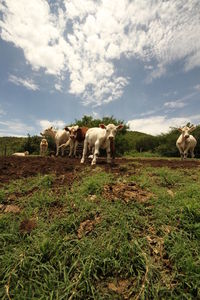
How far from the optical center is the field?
1646 millimetres

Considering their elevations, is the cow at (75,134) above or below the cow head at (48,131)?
below

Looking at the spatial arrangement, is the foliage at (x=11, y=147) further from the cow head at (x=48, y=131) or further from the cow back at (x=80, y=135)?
the cow back at (x=80, y=135)

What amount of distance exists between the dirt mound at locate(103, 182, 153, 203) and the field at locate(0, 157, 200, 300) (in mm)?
19

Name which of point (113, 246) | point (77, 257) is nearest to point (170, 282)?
point (113, 246)

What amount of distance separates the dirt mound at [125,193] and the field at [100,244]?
19 mm

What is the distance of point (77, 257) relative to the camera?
77.2 inches

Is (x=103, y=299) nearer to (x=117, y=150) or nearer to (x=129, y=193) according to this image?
(x=129, y=193)

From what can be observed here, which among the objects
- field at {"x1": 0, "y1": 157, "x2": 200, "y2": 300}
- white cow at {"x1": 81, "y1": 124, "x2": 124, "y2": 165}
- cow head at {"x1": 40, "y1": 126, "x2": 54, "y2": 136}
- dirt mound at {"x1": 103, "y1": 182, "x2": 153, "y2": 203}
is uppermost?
cow head at {"x1": 40, "y1": 126, "x2": 54, "y2": 136}

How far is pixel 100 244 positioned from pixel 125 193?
4.32ft

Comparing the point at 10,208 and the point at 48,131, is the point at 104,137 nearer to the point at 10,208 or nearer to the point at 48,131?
the point at 10,208

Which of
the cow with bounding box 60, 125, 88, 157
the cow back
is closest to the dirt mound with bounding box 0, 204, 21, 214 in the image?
the cow with bounding box 60, 125, 88, 157

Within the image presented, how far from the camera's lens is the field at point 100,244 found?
1.65 m

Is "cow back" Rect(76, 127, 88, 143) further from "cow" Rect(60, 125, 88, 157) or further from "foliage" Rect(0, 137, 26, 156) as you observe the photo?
"foliage" Rect(0, 137, 26, 156)

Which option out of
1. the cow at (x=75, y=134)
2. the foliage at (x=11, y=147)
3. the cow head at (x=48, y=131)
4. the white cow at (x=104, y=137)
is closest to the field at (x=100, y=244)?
the white cow at (x=104, y=137)
